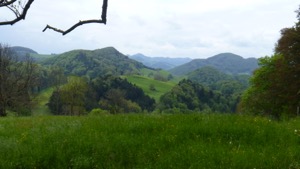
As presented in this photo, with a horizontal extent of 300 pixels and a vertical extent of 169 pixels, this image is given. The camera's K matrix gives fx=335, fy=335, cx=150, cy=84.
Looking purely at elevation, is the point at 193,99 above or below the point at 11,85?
below

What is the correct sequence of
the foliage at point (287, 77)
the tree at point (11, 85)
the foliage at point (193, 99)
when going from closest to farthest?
1. the foliage at point (287, 77)
2. the tree at point (11, 85)
3. the foliage at point (193, 99)

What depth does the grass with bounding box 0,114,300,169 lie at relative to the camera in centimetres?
884

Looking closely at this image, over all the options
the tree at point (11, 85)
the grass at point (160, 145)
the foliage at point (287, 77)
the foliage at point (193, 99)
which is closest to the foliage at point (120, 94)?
the foliage at point (193, 99)

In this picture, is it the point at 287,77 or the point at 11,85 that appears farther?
the point at 11,85

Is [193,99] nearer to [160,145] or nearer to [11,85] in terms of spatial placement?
[11,85]

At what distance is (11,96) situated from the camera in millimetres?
45188

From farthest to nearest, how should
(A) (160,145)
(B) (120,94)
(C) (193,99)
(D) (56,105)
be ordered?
(C) (193,99), (B) (120,94), (D) (56,105), (A) (160,145)

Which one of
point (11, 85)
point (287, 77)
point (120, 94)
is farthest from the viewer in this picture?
point (120, 94)

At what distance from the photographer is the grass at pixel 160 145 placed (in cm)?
Result: 884

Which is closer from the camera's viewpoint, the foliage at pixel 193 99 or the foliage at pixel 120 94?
the foliage at pixel 120 94

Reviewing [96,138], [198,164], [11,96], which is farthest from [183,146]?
[11,96]

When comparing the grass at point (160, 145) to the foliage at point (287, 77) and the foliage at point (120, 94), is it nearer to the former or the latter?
the foliage at point (287, 77)

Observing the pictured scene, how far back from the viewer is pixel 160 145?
1002cm

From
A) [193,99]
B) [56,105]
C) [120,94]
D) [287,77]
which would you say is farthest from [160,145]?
[193,99]
